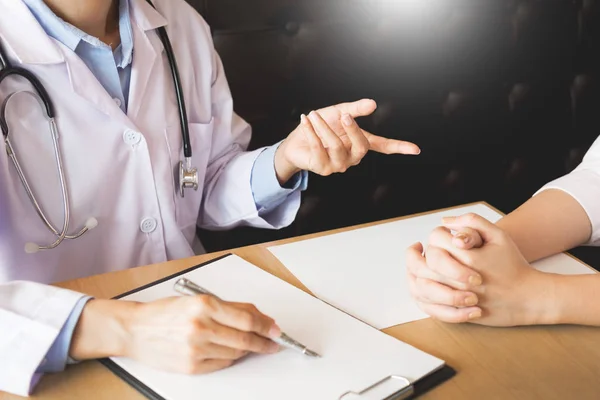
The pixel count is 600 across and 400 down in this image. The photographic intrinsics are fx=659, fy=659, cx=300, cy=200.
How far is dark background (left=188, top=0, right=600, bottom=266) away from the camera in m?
1.29

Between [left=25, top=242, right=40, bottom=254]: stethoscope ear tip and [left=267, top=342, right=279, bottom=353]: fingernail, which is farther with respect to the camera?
[left=25, top=242, right=40, bottom=254]: stethoscope ear tip

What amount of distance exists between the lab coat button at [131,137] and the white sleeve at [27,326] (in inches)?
12.0

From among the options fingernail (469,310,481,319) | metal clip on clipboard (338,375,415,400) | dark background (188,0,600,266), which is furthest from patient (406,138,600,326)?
dark background (188,0,600,266)

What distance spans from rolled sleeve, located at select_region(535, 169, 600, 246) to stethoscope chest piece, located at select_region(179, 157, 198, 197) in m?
0.51

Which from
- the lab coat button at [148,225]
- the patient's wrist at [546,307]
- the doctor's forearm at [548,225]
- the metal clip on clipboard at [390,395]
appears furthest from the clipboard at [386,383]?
the lab coat button at [148,225]

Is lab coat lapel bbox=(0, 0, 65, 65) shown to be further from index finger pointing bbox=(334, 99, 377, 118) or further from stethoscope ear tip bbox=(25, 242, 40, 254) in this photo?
index finger pointing bbox=(334, 99, 377, 118)

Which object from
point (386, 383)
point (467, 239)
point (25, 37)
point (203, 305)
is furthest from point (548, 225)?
point (25, 37)

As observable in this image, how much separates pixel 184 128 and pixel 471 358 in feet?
1.84

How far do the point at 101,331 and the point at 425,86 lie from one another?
100cm

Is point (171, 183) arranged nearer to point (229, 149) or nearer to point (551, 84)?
point (229, 149)

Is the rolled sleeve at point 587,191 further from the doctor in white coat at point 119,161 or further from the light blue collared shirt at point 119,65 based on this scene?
the light blue collared shirt at point 119,65

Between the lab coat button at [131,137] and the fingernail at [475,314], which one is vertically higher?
the lab coat button at [131,137]

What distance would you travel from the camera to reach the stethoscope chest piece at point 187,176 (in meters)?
0.99

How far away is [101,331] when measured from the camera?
0.63 meters
